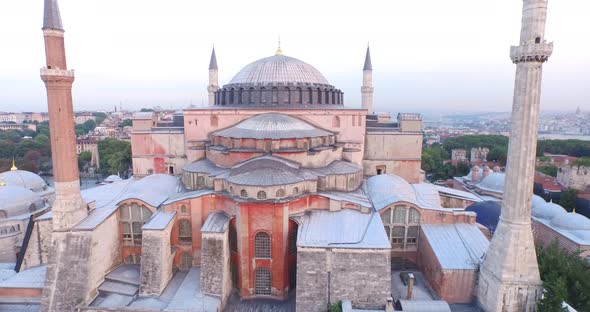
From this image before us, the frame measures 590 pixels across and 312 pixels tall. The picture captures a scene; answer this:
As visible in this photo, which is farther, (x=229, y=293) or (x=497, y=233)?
(x=229, y=293)

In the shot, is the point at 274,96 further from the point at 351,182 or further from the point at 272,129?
the point at 351,182

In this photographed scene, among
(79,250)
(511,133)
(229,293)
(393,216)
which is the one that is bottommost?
(229,293)

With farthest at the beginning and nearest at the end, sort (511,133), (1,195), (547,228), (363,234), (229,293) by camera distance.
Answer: (1,195)
(547,228)
(229,293)
(363,234)
(511,133)

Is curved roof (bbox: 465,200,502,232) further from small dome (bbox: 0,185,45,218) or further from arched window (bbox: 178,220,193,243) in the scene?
small dome (bbox: 0,185,45,218)

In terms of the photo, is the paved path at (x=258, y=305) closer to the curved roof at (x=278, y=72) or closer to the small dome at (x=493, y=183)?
the curved roof at (x=278, y=72)

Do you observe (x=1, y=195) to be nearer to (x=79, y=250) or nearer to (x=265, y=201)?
(x=79, y=250)

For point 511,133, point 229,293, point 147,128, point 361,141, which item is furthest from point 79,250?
point 511,133

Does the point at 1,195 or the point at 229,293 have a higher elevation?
the point at 1,195
